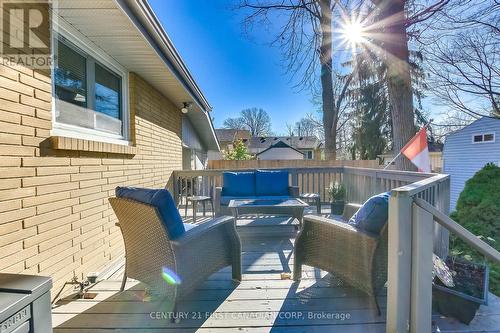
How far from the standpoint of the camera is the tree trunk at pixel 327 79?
8.11 meters

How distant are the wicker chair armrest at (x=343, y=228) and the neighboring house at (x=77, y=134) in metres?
2.20

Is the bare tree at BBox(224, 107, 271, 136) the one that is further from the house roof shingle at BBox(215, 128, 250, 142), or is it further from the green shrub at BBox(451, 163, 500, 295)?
the green shrub at BBox(451, 163, 500, 295)

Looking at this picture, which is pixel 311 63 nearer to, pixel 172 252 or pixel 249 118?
pixel 172 252

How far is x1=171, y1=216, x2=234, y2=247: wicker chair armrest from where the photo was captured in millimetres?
2018

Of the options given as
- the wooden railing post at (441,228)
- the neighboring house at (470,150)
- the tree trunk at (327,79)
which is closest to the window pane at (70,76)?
the wooden railing post at (441,228)

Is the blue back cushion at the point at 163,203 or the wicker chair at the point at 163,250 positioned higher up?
the blue back cushion at the point at 163,203

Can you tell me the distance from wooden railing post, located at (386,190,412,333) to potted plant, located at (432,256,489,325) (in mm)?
524

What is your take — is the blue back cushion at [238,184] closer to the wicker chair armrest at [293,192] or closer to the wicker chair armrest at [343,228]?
the wicker chair armrest at [293,192]

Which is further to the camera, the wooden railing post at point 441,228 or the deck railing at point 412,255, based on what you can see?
the wooden railing post at point 441,228

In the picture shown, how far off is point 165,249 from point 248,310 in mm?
830

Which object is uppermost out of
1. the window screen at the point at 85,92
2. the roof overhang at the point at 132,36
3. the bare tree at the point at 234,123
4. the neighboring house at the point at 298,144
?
the bare tree at the point at 234,123

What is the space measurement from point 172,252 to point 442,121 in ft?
48.3

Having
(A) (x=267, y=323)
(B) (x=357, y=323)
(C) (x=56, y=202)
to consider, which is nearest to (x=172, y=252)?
(A) (x=267, y=323)

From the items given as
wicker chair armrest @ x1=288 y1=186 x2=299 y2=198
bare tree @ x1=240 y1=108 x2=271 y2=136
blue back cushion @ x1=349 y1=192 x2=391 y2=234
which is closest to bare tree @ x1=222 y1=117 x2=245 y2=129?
bare tree @ x1=240 y1=108 x2=271 y2=136
